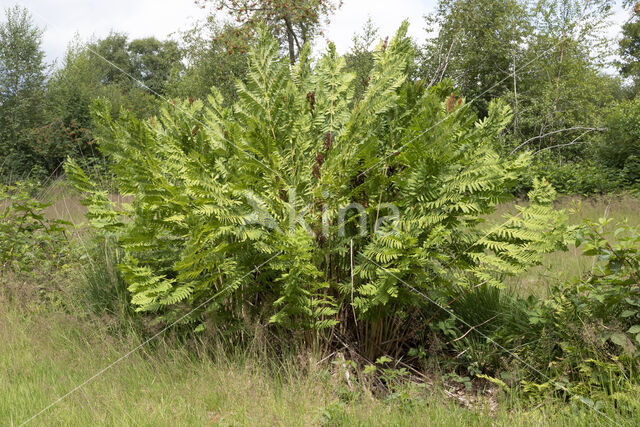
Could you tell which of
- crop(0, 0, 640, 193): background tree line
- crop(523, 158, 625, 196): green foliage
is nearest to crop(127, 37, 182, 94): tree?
crop(0, 0, 640, 193): background tree line

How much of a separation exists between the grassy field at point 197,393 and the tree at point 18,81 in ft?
75.3

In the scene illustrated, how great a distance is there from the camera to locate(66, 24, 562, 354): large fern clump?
2441mm

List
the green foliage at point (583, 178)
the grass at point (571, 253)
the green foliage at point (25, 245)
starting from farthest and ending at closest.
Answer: the green foliage at point (583, 178) → the green foliage at point (25, 245) → the grass at point (571, 253)

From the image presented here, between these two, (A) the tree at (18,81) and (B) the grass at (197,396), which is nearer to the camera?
(B) the grass at (197,396)

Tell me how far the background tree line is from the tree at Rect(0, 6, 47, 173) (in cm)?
5

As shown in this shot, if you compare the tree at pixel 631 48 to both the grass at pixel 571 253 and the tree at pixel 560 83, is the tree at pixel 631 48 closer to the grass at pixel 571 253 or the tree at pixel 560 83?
the tree at pixel 560 83

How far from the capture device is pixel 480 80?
19.7 m

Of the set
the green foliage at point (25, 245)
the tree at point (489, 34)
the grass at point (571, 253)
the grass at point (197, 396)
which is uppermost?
the tree at point (489, 34)

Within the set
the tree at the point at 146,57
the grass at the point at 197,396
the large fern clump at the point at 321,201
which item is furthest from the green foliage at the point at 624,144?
the tree at the point at 146,57

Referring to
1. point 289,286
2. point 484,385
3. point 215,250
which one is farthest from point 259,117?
point 484,385

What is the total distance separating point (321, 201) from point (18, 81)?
2680cm

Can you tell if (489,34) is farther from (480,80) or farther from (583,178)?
(583,178)

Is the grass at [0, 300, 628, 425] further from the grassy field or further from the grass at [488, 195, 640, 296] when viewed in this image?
the grass at [488, 195, 640, 296]

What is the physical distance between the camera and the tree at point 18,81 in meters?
22.9
